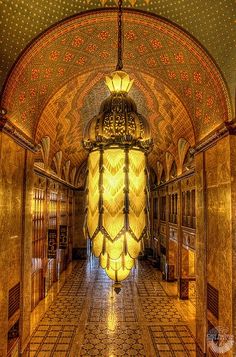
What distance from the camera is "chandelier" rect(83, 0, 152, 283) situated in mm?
2445

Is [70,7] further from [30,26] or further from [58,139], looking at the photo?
[58,139]

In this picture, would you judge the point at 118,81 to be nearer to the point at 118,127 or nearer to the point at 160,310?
the point at 118,127

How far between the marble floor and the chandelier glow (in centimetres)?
489

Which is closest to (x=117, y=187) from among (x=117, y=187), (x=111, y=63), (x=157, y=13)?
(x=117, y=187)

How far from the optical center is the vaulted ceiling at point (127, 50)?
4.98m

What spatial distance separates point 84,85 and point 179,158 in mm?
4980

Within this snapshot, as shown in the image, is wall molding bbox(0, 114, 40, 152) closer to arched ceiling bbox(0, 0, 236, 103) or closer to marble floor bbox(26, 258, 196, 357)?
arched ceiling bbox(0, 0, 236, 103)

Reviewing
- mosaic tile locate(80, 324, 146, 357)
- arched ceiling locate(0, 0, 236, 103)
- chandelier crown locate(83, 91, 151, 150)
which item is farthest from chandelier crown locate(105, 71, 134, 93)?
mosaic tile locate(80, 324, 146, 357)

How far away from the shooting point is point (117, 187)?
2504 mm

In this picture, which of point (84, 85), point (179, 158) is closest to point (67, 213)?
point (179, 158)

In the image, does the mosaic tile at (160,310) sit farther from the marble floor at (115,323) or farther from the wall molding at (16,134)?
the wall molding at (16,134)

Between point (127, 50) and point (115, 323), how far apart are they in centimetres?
731

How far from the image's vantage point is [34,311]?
9.81m

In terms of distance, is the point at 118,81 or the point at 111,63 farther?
the point at 111,63
